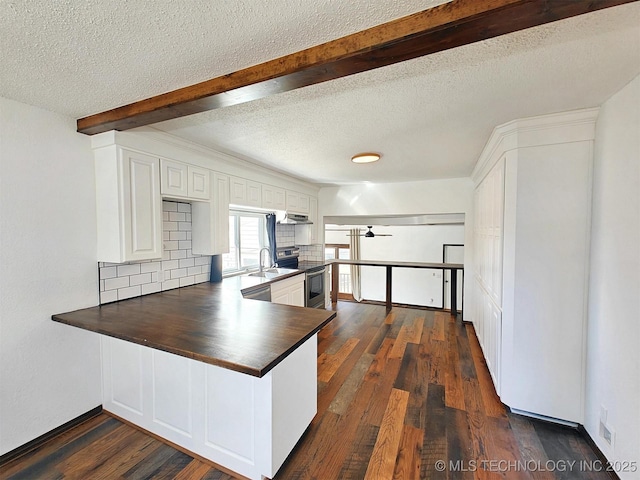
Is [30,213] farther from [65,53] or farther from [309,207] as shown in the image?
[309,207]

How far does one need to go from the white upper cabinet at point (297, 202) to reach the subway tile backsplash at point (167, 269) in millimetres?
1510

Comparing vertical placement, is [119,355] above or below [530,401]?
above

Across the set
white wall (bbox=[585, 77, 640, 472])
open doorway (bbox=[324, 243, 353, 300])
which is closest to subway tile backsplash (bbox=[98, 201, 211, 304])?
white wall (bbox=[585, 77, 640, 472])

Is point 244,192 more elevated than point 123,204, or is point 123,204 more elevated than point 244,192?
point 244,192

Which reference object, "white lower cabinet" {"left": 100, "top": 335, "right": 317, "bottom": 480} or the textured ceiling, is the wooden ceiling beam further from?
"white lower cabinet" {"left": 100, "top": 335, "right": 317, "bottom": 480}

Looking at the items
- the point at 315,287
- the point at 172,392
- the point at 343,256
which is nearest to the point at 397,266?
the point at 315,287

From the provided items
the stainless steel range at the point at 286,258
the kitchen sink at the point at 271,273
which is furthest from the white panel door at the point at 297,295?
the stainless steel range at the point at 286,258

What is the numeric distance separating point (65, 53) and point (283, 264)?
3.31 meters

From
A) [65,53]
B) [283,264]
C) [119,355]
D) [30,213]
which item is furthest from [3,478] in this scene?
[283,264]

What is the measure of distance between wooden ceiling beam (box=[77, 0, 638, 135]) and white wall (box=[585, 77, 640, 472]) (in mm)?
1087

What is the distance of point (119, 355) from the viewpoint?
2021 millimetres

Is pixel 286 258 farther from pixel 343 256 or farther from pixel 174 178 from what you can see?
pixel 343 256

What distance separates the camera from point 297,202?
14.3 ft

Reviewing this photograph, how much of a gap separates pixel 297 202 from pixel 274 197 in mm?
648
